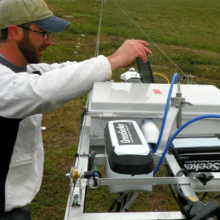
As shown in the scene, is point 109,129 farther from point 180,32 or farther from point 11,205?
point 180,32

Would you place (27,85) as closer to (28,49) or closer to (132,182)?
(28,49)

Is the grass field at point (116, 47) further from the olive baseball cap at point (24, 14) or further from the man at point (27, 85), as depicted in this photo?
the olive baseball cap at point (24, 14)

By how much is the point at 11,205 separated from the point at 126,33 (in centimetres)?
1008

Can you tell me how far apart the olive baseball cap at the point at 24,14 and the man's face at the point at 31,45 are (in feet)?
0.15

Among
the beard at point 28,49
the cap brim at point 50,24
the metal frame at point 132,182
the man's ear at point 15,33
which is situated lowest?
the metal frame at point 132,182

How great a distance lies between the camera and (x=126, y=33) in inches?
438

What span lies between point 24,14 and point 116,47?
777cm

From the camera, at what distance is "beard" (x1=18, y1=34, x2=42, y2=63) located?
5.04ft

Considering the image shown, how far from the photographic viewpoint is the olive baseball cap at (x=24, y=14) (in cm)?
150

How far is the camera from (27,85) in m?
1.24

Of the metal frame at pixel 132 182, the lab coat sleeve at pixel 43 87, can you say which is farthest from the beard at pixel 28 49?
the metal frame at pixel 132 182

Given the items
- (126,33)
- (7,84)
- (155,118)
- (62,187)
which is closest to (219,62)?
(126,33)

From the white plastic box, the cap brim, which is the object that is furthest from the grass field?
the cap brim

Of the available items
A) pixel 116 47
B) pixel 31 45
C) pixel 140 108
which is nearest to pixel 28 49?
pixel 31 45
